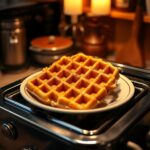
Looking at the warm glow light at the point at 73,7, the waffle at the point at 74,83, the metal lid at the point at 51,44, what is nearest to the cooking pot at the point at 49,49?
the metal lid at the point at 51,44

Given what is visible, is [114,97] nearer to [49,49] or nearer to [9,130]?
[9,130]

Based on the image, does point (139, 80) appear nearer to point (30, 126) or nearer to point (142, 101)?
point (142, 101)

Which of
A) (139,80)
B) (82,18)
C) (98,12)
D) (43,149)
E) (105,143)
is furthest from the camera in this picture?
(82,18)

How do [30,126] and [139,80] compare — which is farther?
[139,80]

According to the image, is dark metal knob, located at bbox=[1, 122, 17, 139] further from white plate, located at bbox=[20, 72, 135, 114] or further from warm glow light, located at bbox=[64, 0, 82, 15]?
warm glow light, located at bbox=[64, 0, 82, 15]

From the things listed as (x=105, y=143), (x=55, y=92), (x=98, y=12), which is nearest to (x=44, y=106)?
(x=55, y=92)

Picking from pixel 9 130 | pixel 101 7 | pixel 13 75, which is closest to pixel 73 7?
pixel 101 7

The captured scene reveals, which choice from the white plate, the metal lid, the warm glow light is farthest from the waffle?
the warm glow light
